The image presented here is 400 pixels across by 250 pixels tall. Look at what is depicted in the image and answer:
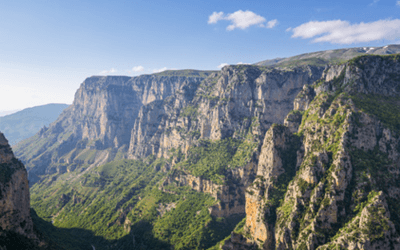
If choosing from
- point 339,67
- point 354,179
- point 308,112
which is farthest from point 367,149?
point 339,67

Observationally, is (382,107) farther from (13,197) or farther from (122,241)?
(122,241)

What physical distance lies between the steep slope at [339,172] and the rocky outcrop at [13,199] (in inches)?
4342

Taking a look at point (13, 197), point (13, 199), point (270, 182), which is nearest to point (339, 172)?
point (270, 182)

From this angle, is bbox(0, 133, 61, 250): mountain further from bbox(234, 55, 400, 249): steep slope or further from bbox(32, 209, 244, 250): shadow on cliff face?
bbox(234, 55, 400, 249): steep slope

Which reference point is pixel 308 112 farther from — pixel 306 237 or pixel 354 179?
pixel 306 237

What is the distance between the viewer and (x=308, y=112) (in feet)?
524

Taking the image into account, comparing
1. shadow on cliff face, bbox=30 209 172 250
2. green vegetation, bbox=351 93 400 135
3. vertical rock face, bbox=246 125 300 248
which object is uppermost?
green vegetation, bbox=351 93 400 135

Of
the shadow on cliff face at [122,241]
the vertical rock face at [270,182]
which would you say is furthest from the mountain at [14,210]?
the vertical rock face at [270,182]

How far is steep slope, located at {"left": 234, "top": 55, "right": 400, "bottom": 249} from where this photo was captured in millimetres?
91688

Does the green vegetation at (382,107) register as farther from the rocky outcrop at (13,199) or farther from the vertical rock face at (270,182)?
the rocky outcrop at (13,199)

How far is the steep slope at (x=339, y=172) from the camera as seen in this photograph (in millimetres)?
91688

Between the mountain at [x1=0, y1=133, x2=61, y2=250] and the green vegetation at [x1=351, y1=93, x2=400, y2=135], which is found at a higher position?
the green vegetation at [x1=351, y1=93, x2=400, y2=135]

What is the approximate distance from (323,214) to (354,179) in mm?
22079

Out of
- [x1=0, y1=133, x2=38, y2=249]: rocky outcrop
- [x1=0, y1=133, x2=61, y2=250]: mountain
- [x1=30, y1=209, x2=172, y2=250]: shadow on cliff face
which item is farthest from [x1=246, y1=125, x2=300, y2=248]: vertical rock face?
[x1=0, y1=133, x2=38, y2=249]: rocky outcrop
